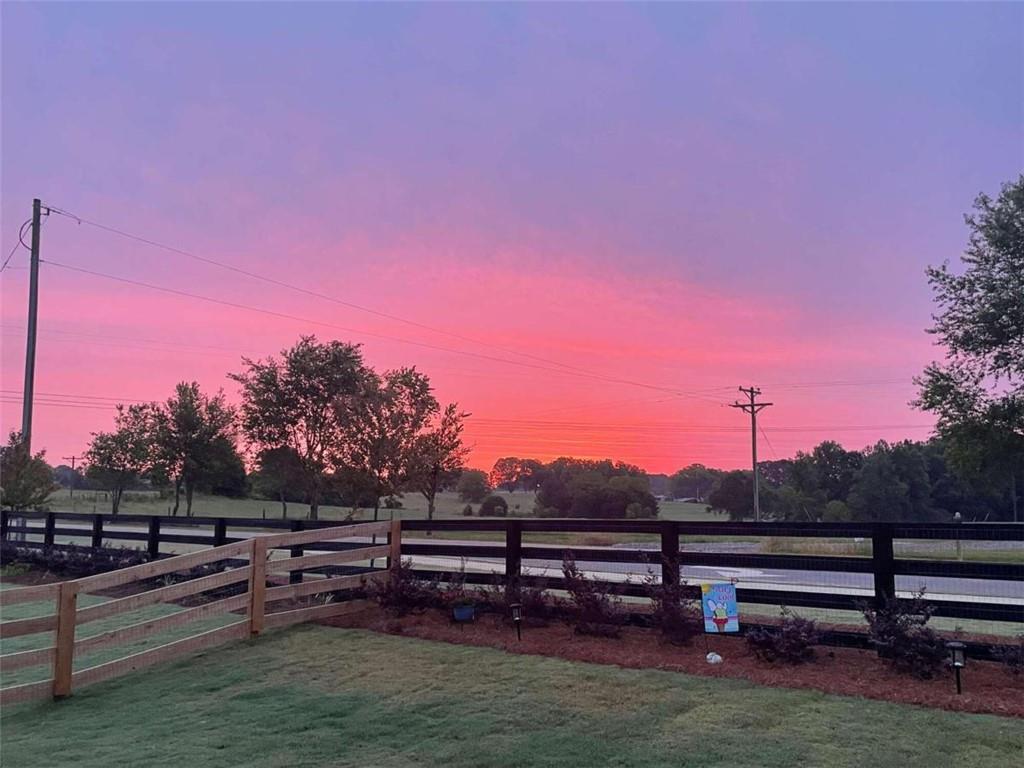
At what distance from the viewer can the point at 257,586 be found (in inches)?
336

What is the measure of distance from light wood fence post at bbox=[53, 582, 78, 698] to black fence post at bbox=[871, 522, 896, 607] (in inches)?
284

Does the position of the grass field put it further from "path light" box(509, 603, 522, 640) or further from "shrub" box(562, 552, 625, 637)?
"shrub" box(562, 552, 625, 637)

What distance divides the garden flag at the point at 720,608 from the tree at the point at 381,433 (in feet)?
81.7

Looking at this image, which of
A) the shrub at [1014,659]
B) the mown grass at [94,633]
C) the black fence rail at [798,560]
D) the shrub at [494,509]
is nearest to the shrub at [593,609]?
the black fence rail at [798,560]

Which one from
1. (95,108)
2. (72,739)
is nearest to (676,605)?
(72,739)

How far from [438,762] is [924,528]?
4597 mm

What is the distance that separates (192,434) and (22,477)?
577 inches

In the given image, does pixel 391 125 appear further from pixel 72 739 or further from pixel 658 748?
pixel 658 748

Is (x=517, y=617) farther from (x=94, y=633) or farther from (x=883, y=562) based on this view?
(x=94, y=633)

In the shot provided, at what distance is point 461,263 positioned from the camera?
60.2 ft

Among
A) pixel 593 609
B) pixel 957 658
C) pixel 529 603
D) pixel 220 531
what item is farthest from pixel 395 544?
pixel 957 658

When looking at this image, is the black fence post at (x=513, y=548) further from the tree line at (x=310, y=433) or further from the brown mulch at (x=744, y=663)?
the tree line at (x=310, y=433)

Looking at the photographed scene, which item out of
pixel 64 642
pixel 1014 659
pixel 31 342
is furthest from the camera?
pixel 31 342

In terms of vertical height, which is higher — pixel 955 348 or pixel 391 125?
pixel 391 125
